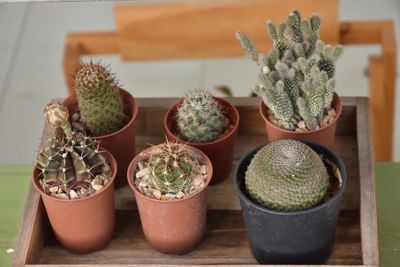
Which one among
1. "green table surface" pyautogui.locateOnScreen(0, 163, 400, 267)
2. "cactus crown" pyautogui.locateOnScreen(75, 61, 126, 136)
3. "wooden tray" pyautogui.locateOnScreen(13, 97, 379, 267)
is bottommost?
"green table surface" pyautogui.locateOnScreen(0, 163, 400, 267)

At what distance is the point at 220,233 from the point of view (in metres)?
1.25

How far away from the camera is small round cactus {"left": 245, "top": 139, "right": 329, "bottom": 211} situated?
108 centimetres

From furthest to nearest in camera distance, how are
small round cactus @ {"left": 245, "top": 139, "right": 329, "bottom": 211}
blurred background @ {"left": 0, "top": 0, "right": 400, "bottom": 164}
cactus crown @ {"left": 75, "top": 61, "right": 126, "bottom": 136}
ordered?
blurred background @ {"left": 0, "top": 0, "right": 400, "bottom": 164} → cactus crown @ {"left": 75, "top": 61, "right": 126, "bottom": 136} → small round cactus @ {"left": 245, "top": 139, "right": 329, "bottom": 211}

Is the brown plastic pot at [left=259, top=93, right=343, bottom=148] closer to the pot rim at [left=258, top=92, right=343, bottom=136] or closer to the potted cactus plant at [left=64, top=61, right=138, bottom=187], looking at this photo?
the pot rim at [left=258, top=92, right=343, bottom=136]

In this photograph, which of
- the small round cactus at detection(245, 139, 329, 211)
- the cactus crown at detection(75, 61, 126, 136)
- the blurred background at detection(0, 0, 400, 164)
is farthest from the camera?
the blurred background at detection(0, 0, 400, 164)

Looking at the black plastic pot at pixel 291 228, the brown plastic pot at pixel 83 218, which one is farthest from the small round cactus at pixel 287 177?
the brown plastic pot at pixel 83 218

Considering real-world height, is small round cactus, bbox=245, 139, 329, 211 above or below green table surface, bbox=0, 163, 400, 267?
above

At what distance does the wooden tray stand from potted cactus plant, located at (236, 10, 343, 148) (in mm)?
109

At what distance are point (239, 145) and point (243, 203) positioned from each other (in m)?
0.32

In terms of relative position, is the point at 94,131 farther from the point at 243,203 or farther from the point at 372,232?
the point at 372,232

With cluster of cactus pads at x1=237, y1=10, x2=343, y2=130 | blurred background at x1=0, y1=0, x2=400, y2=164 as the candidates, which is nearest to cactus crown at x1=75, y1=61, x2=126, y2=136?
cluster of cactus pads at x1=237, y1=10, x2=343, y2=130

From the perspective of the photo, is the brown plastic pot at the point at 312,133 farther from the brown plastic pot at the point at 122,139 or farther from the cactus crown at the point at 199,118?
the brown plastic pot at the point at 122,139

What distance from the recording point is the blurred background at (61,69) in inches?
109

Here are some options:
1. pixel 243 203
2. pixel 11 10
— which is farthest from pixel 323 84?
pixel 11 10
